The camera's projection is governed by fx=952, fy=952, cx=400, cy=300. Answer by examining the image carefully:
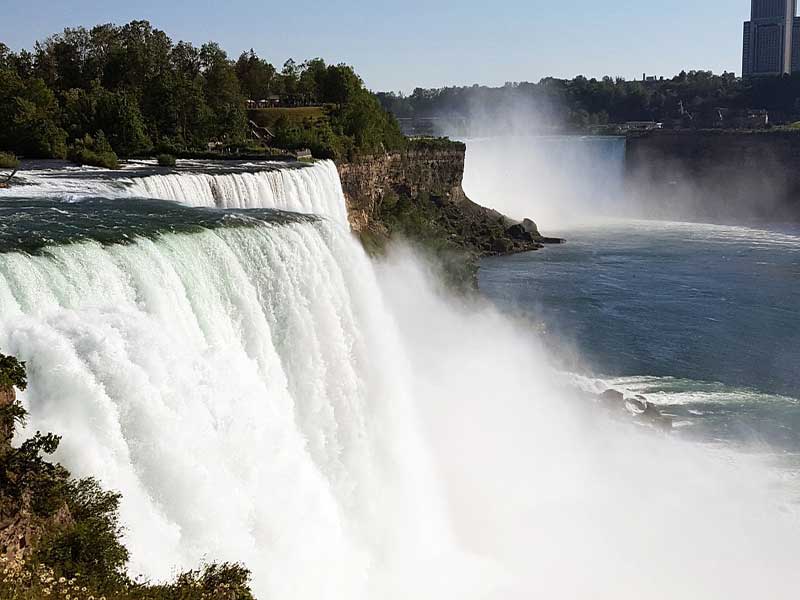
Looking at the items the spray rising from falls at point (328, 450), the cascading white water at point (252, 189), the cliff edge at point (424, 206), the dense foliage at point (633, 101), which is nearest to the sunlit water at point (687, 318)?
the cliff edge at point (424, 206)

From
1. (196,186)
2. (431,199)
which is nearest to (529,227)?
(431,199)

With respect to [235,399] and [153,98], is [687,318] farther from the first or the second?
[235,399]

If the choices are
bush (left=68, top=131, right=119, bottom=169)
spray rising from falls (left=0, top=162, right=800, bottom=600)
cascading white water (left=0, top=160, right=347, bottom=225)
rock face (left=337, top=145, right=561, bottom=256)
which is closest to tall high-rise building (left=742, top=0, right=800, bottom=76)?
rock face (left=337, top=145, right=561, bottom=256)

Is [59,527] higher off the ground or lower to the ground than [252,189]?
lower

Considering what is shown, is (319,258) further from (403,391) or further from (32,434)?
(32,434)

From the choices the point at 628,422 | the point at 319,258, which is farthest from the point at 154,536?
the point at 628,422

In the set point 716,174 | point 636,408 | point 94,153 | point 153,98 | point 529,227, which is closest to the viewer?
point 636,408

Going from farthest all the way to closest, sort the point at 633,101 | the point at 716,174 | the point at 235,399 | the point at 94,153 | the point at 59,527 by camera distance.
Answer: the point at 633,101 < the point at 716,174 < the point at 94,153 < the point at 235,399 < the point at 59,527
